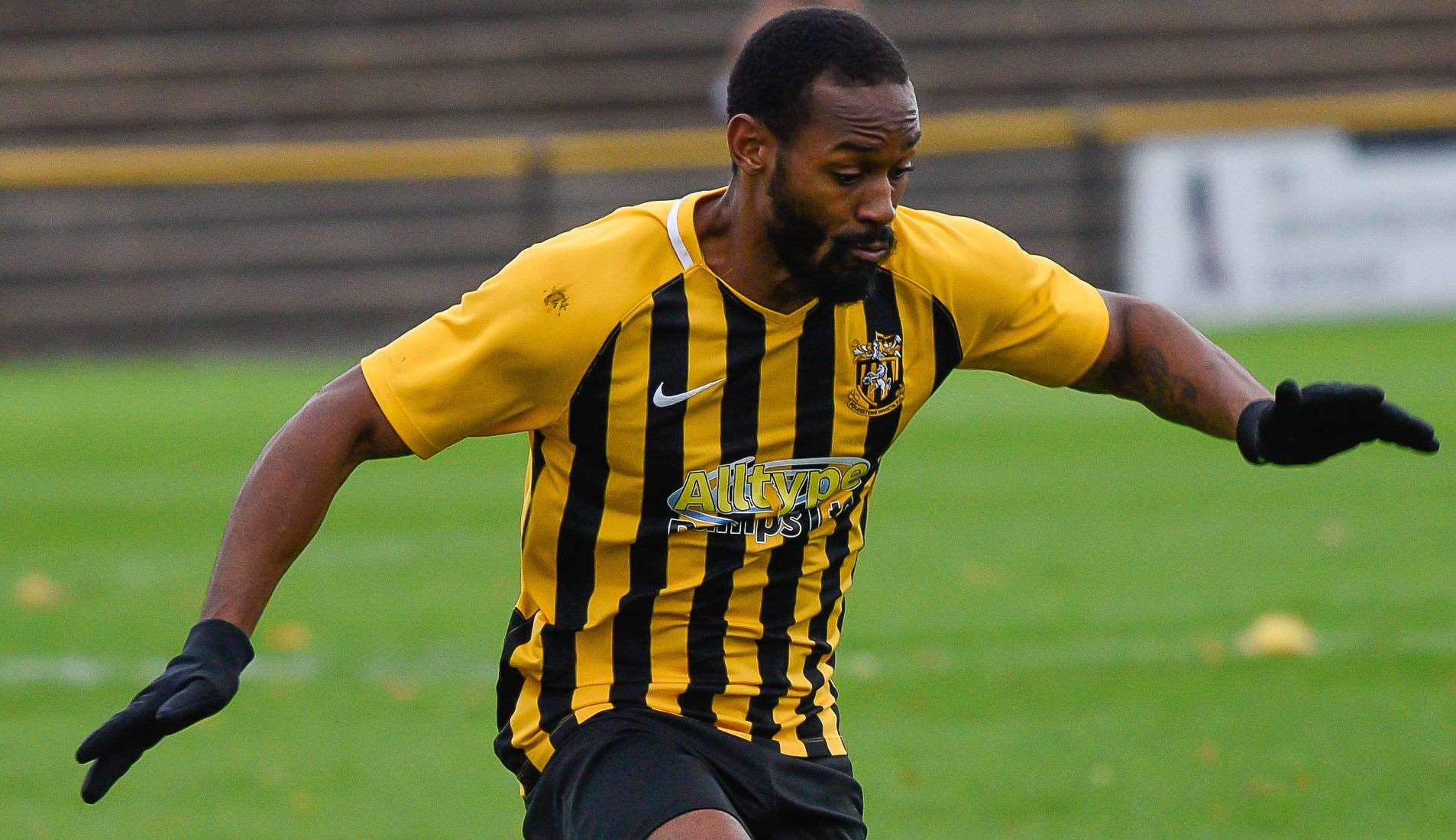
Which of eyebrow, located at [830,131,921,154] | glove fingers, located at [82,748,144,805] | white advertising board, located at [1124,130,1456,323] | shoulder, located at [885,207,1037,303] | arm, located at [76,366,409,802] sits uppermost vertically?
eyebrow, located at [830,131,921,154]

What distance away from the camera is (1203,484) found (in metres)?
9.71

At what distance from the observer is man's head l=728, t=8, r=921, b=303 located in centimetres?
323

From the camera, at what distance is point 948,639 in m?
7.03

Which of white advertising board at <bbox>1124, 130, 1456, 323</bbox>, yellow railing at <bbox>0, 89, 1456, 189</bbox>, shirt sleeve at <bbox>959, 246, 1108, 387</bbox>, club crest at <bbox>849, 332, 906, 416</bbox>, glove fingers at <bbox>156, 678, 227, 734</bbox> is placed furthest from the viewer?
yellow railing at <bbox>0, 89, 1456, 189</bbox>

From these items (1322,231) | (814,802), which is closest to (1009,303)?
(814,802)

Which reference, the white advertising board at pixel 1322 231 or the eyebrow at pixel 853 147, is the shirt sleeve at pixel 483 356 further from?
the white advertising board at pixel 1322 231

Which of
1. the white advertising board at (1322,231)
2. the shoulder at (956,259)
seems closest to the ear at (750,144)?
the shoulder at (956,259)

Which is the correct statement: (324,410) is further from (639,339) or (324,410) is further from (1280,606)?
(1280,606)

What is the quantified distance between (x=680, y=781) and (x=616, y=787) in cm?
10

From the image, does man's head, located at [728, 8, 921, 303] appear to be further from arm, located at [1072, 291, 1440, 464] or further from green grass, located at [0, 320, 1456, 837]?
green grass, located at [0, 320, 1456, 837]

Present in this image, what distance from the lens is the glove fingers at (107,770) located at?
3045mm

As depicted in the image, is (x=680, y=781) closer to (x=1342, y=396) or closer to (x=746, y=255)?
(x=746, y=255)

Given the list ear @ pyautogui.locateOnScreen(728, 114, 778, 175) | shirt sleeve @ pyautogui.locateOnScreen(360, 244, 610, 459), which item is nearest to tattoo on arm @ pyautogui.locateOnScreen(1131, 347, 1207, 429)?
ear @ pyautogui.locateOnScreen(728, 114, 778, 175)

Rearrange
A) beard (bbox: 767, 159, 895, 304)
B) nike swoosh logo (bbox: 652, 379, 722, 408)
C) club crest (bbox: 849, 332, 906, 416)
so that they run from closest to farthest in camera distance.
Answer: beard (bbox: 767, 159, 895, 304) → nike swoosh logo (bbox: 652, 379, 722, 408) → club crest (bbox: 849, 332, 906, 416)
